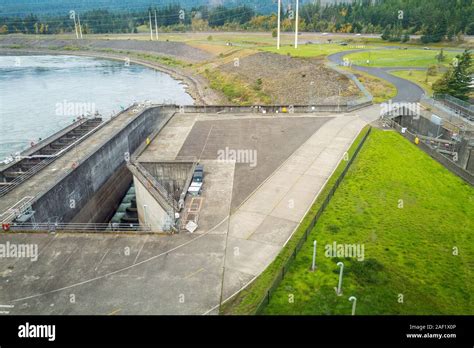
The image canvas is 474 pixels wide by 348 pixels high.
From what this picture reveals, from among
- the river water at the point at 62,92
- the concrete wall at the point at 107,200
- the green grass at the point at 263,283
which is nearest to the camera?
the green grass at the point at 263,283

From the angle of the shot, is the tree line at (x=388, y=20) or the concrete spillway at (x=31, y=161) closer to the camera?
the concrete spillway at (x=31, y=161)

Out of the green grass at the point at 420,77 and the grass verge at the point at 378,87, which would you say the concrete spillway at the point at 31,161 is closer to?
the grass verge at the point at 378,87

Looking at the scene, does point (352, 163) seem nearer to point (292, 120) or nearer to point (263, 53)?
point (292, 120)

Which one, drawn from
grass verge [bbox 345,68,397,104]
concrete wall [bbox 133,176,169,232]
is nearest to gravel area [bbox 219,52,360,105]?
grass verge [bbox 345,68,397,104]

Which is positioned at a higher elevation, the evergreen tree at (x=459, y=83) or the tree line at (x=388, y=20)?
the tree line at (x=388, y=20)

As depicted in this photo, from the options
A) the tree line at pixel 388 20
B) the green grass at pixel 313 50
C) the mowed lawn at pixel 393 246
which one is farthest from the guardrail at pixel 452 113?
the tree line at pixel 388 20

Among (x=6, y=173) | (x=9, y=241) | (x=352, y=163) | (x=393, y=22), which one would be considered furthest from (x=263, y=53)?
(x=9, y=241)
